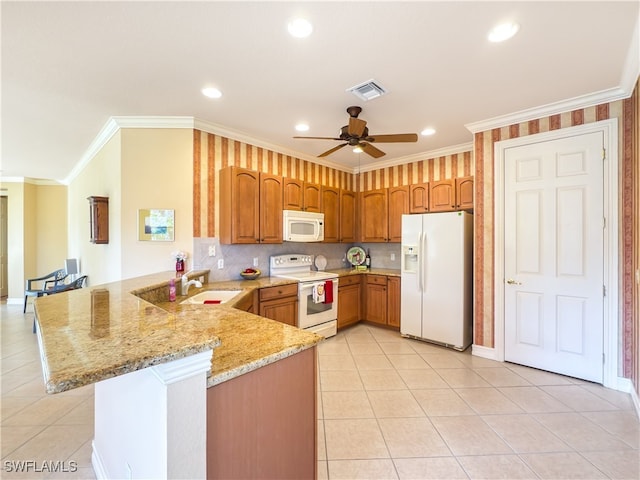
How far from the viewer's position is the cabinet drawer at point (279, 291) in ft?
10.5

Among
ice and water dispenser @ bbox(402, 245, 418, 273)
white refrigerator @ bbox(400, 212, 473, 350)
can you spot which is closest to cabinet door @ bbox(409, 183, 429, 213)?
white refrigerator @ bbox(400, 212, 473, 350)

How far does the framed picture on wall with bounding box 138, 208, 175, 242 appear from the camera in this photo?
3102 millimetres

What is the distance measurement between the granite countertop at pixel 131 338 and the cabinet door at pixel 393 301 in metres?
2.92

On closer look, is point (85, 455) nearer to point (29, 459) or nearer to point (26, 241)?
point (29, 459)

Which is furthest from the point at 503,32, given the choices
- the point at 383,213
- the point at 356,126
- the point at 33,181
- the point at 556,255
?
the point at 33,181

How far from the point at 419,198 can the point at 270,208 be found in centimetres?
221

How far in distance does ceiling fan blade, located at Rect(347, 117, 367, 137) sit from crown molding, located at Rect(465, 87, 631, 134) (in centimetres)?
150

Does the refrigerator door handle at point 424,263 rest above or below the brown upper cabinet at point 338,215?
below

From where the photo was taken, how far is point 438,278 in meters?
3.64

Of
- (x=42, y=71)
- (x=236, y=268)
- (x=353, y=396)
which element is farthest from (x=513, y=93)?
(x=42, y=71)

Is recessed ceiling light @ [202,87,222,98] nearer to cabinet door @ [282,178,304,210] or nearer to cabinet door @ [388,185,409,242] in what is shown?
cabinet door @ [282,178,304,210]

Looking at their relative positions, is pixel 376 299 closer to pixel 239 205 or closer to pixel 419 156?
pixel 419 156

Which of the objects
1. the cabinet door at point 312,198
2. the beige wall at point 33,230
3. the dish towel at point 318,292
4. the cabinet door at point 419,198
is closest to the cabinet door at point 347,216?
the cabinet door at point 312,198

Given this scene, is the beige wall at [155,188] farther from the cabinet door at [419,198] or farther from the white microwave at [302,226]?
the cabinet door at [419,198]
